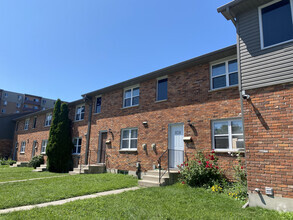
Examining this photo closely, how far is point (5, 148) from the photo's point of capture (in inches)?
1097

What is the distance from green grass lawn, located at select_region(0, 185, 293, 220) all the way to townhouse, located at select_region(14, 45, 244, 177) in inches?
104

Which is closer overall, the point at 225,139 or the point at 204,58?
the point at 225,139

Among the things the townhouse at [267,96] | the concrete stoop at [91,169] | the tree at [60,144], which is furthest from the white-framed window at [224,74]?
the tree at [60,144]

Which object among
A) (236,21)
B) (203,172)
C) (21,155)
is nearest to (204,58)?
(236,21)

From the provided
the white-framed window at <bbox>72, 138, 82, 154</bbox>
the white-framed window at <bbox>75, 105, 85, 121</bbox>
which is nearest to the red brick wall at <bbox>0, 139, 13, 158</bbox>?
the white-framed window at <bbox>72, 138, 82, 154</bbox>

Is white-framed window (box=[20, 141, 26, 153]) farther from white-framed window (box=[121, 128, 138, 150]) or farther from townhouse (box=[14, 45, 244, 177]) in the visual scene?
white-framed window (box=[121, 128, 138, 150])

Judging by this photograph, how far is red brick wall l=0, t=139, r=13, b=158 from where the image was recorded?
1087 inches

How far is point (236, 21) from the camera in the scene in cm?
712

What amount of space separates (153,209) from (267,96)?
462cm

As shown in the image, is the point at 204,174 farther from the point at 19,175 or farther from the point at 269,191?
the point at 19,175

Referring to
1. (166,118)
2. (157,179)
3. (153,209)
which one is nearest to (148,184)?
(157,179)

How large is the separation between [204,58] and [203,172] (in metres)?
5.20

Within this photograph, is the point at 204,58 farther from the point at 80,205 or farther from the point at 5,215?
the point at 5,215

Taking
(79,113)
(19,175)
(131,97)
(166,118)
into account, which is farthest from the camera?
(79,113)
